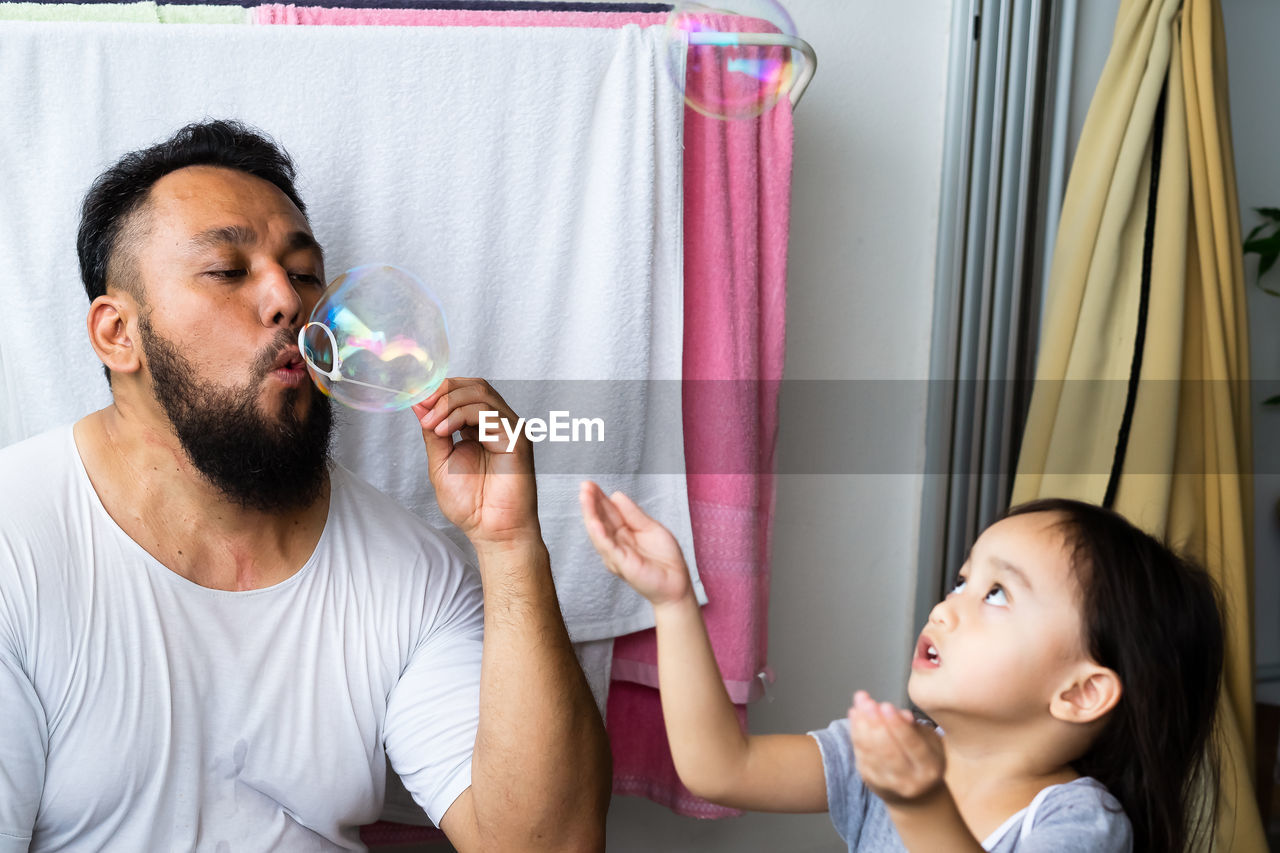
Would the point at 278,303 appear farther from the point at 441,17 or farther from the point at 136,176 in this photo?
the point at 441,17

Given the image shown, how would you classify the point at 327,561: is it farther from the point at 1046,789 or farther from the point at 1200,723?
the point at 1200,723

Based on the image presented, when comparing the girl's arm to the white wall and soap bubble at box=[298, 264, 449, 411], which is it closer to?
soap bubble at box=[298, 264, 449, 411]

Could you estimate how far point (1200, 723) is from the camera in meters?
0.92

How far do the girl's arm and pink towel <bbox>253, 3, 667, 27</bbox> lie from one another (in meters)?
0.65

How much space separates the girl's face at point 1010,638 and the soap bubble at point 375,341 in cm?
55

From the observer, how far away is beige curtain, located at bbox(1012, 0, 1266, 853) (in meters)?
1.33

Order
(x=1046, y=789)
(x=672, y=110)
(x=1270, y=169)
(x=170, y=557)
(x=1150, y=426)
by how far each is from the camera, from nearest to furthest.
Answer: (x=1046, y=789) → (x=170, y=557) → (x=672, y=110) → (x=1150, y=426) → (x=1270, y=169)

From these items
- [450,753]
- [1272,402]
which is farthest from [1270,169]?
[450,753]

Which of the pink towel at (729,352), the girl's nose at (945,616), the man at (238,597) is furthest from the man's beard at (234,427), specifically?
the girl's nose at (945,616)

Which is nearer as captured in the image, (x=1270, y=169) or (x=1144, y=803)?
(x=1144, y=803)

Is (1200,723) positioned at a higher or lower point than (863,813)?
higher

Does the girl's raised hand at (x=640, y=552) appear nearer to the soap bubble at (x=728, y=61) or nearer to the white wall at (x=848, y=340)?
the soap bubble at (x=728, y=61)

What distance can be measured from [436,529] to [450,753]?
0.29m

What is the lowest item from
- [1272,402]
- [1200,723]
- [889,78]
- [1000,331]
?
[1200,723]
